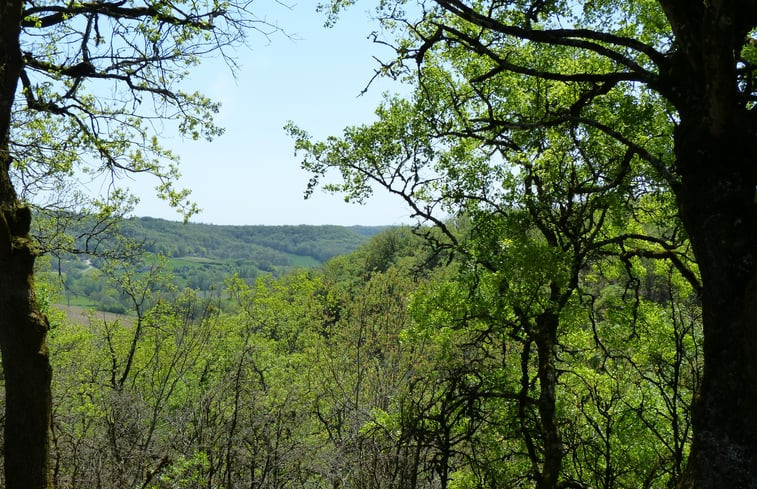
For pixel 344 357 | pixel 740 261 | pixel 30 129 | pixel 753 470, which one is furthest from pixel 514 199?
pixel 344 357

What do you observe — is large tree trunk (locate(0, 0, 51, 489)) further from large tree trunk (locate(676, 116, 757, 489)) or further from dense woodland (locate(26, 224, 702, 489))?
large tree trunk (locate(676, 116, 757, 489))

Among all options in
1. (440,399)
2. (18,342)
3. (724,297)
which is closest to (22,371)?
(18,342)

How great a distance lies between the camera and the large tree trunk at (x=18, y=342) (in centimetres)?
439

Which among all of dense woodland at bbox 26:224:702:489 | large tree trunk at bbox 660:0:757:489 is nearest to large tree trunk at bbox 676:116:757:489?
large tree trunk at bbox 660:0:757:489

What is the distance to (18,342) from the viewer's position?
14.7ft

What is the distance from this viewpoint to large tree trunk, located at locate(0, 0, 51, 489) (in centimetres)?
439

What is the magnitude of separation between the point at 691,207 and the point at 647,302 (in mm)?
6284

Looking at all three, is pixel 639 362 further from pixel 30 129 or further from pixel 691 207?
pixel 30 129

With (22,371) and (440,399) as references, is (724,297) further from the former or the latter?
(22,371)

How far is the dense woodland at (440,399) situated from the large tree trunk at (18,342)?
511 millimetres

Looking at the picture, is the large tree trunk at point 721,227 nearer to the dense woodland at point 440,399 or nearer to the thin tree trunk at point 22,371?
the dense woodland at point 440,399

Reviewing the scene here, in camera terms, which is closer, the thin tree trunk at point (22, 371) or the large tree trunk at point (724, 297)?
the large tree trunk at point (724, 297)

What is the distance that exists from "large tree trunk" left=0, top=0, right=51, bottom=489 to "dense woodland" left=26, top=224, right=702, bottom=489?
1.68 feet

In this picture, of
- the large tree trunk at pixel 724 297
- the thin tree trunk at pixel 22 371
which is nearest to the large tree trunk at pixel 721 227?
the large tree trunk at pixel 724 297
